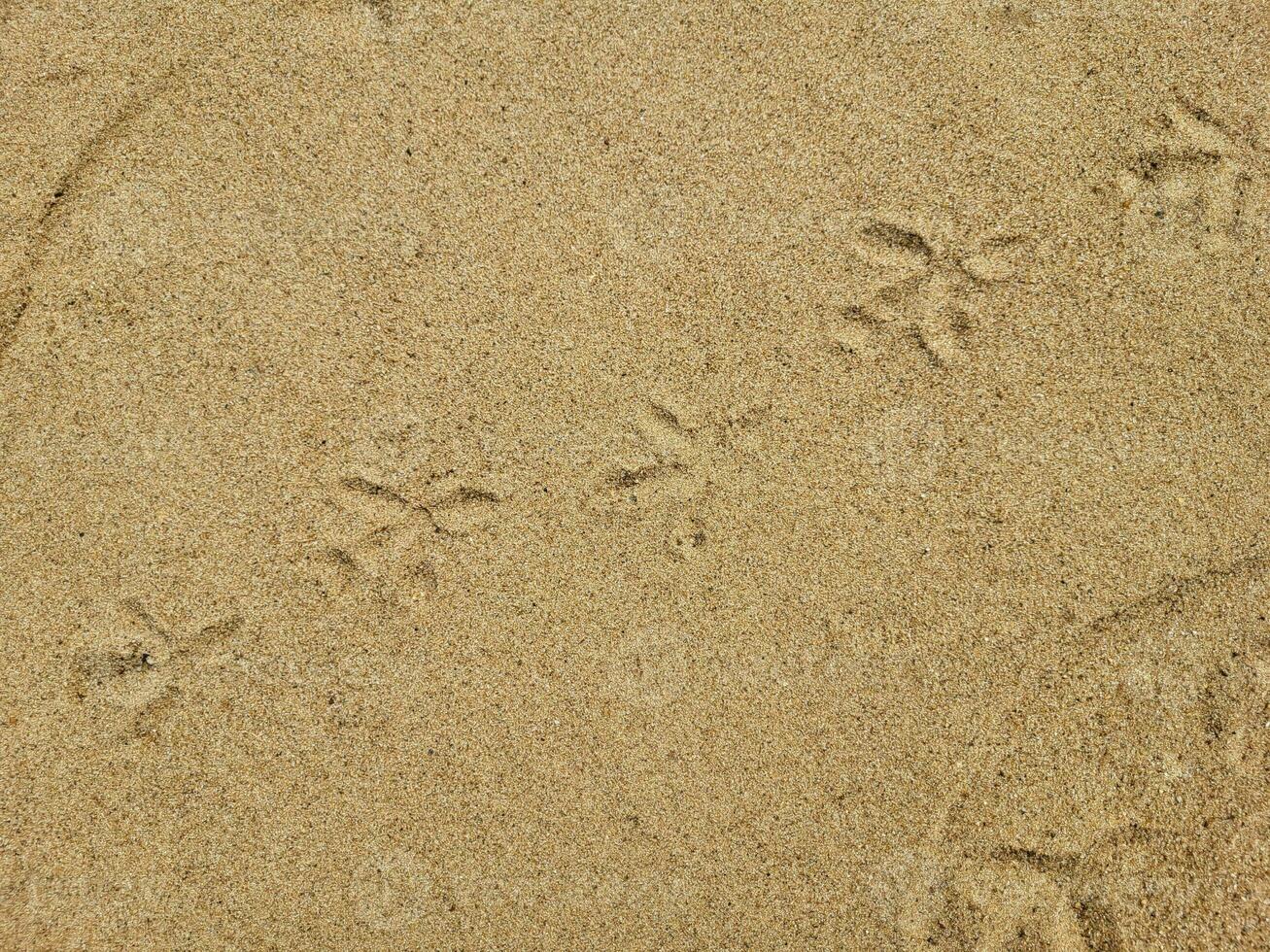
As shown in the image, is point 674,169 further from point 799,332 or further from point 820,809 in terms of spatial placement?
point 820,809

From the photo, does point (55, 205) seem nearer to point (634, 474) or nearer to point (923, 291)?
point (634, 474)

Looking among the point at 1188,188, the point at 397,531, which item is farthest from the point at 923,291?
the point at 397,531

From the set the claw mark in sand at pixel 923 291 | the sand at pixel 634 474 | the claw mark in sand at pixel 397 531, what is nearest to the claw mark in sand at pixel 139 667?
the sand at pixel 634 474

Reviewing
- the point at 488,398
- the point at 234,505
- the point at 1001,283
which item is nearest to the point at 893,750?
the point at 1001,283

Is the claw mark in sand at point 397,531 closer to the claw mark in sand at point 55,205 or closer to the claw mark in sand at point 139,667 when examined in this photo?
the claw mark in sand at point 139,667

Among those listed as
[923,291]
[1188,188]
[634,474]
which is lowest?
[634,474]

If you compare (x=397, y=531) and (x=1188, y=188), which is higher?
(x=1188, y=188)

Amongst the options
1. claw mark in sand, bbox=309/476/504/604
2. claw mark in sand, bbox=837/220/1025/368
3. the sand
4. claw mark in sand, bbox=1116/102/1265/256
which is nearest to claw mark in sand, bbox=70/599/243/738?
the sand

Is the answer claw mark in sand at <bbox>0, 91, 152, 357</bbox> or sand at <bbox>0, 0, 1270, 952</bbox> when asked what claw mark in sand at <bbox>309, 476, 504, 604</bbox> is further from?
claw mark in sand at <bbox>0, 91, 152, 357</bbox>
